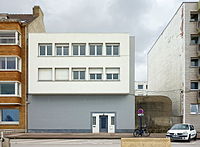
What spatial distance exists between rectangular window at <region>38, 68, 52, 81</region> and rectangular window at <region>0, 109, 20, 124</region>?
4094 mm

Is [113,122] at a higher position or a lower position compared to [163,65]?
lower

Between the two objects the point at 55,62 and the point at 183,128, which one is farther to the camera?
the point at 55,62

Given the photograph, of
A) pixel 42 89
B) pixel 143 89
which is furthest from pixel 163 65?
pixel 143 89

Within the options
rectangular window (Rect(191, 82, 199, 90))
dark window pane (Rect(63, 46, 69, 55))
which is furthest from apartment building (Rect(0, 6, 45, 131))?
rectangular window (Rect(191, 82, 199, 90))

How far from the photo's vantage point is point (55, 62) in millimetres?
35031

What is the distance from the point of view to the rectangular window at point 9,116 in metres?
35.0

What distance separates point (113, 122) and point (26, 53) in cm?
1130

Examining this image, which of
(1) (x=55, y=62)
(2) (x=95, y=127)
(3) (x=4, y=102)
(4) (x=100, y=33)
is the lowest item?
(2) (x=95, y=127)

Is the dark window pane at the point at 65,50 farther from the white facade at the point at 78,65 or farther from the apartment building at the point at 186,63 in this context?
the apartment building at the point at 186,63

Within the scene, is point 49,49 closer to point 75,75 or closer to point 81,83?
point 75,75

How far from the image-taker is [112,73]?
114 feet

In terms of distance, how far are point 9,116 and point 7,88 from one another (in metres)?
2.94

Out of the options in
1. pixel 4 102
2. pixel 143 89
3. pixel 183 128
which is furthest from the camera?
pixel 143 89

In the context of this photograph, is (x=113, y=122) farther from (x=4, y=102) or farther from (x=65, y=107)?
(x=4, y=102)
